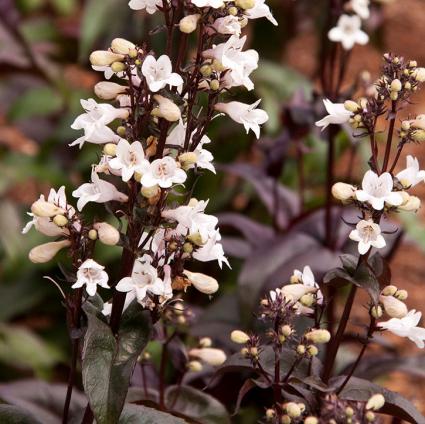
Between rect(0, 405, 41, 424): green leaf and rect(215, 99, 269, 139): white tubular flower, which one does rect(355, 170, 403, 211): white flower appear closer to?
rect(215, 99, 269, 139): white tubular flower

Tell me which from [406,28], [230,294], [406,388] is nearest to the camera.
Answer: [230,294]

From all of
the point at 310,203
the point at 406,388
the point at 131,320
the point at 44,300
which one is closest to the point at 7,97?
the point at 44,300

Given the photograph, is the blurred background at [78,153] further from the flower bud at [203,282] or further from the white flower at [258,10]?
the white flower at [258,10]

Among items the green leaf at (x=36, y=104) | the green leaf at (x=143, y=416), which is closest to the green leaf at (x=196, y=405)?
the green leaf at (x=143, y=416)

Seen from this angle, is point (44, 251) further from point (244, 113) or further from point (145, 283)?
point (244, 113)

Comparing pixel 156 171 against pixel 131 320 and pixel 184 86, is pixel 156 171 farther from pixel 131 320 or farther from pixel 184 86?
pixel 131 320
